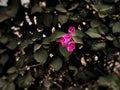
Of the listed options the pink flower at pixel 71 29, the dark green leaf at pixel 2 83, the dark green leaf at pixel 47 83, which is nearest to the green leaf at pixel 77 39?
the pink flower at pixel 71 29

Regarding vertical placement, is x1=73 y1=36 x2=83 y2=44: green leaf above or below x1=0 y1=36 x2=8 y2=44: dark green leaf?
above

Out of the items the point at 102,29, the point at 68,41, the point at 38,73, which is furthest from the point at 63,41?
the point at 38,73

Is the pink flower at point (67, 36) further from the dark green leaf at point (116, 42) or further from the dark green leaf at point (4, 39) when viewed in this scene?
the dark green leaf at point (4, 39)

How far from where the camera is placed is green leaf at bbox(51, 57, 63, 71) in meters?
2.20

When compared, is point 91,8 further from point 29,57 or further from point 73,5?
point 29,57

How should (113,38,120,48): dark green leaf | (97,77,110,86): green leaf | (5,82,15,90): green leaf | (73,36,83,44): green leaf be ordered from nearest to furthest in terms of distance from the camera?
(73,36,83,44): green leaf < (113,38,120,48): dark green leaf < (97,77,110,86): green leaf < (5,82,15,90): green leaf

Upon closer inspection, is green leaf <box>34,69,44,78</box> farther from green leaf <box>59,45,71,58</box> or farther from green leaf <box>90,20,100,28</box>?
green leaf <box>90,20,100,28</box>

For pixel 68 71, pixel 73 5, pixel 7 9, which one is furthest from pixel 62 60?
pixel 7 9

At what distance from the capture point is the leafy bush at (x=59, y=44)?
2.14 m

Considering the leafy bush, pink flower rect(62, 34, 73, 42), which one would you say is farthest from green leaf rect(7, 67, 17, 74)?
pink flower rect(62, 34, 73, 42)

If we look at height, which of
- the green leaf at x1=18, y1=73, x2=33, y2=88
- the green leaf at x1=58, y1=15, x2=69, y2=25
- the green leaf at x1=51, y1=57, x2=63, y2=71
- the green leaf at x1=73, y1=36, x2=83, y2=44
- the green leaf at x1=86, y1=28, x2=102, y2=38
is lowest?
the green leaf at x1=18, y1=73, x2=33, y2=88

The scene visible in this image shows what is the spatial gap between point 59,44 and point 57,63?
5.7 inches

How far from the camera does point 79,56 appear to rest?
2379 millimetres

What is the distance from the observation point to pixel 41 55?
216cm
